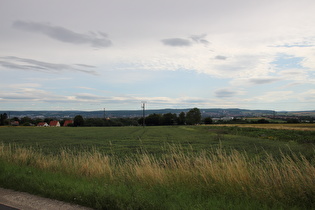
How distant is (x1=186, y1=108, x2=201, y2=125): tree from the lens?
146250 millimetres

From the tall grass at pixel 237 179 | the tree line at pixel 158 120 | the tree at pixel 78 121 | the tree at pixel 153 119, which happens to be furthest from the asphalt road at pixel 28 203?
the tree at pixel 153 119

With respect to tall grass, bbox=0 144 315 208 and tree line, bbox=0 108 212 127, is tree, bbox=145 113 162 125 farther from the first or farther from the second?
tall grass, bbox=0 144 315 208

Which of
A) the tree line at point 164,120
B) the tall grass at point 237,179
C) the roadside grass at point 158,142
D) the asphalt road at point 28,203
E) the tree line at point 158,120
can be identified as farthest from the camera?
the tree line at point 164,120

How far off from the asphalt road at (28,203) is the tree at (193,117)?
14001cm

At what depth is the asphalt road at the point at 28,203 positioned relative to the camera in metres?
6.12

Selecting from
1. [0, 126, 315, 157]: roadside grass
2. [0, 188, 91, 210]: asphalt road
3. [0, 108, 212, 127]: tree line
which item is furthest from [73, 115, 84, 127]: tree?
[0, 188, 91, 210]: asphalt road

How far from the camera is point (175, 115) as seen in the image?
481 feet

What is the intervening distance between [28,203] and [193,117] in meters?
145

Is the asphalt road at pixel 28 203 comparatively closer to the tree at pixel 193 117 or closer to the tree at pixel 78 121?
the tree at pixel 78 121

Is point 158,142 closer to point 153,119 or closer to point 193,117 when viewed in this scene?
point 153,119

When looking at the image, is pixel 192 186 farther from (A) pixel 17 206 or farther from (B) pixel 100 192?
(A) pixel 17 206

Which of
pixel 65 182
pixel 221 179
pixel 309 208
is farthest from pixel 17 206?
pixel 309 208

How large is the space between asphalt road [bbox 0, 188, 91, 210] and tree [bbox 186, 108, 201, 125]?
140m

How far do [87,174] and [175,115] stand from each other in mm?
137569
